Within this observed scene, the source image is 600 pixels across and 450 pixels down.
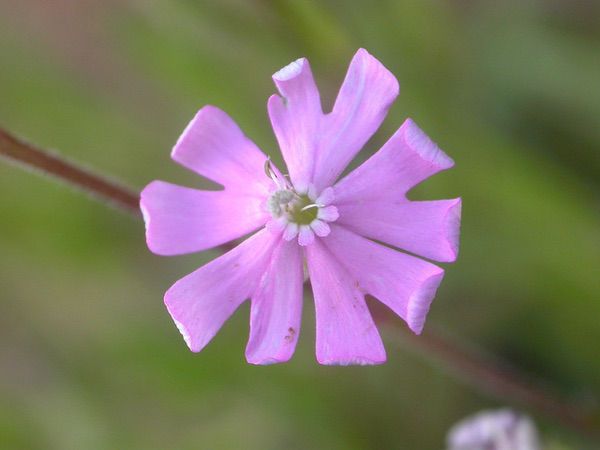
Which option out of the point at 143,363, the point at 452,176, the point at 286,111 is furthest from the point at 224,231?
the point at 143,363

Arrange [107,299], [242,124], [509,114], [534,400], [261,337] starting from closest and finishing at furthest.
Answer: [261,337], [534,400], [242,124], [509,114], [107,299]

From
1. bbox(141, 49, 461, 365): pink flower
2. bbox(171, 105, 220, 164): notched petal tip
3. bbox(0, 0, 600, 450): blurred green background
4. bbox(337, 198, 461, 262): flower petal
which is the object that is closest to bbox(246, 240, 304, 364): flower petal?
bbox(141, 49, 461, 365): pink flower

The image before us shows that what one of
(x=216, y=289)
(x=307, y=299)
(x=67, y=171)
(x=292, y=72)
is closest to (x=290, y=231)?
(x=216, y=289)

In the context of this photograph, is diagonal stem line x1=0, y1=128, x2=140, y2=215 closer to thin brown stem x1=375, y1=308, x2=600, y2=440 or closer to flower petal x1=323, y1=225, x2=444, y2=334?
flower petal x1=323, y1=225, x2=444, y2=334

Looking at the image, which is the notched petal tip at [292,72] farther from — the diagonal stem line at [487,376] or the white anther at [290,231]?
the diagonal stem line at [487,376]

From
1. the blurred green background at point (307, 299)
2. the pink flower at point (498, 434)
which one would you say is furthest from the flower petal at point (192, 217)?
the pink flower at point (498, 434)

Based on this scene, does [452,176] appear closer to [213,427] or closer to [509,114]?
[509,114]

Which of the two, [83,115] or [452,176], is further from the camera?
[83,115]
